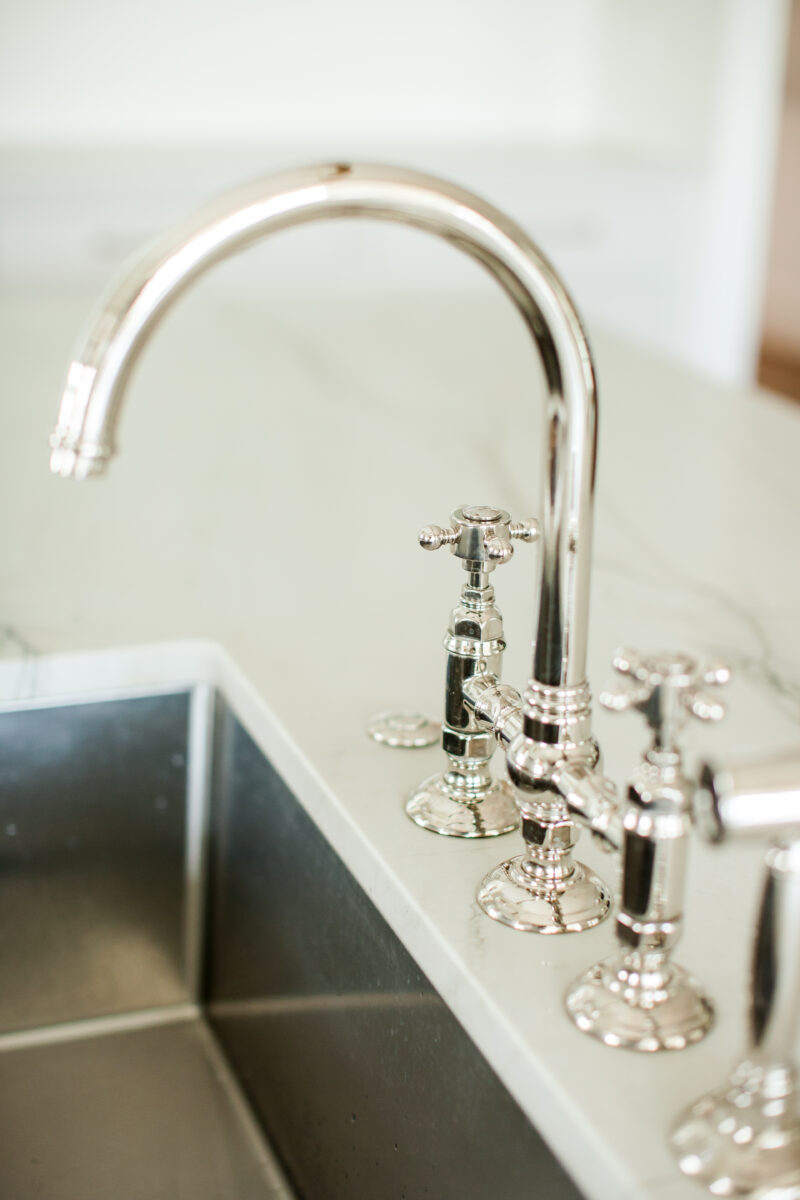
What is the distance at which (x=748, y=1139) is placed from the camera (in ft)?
1.60

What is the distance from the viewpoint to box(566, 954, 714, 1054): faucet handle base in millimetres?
548

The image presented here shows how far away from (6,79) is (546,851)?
11.4 feet

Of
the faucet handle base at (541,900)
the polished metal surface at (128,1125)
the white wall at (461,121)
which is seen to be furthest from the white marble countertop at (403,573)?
the white wall at (461,121)

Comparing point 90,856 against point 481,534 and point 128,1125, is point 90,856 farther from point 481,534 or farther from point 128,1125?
point 481,534

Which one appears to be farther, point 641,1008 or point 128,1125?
point 128,1125

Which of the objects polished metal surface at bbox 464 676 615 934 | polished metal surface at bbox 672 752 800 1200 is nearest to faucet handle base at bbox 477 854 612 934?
polished metal surface at bbox 464 676 615 934

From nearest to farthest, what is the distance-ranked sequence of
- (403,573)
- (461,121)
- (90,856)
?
1. (90,856)
2. (403,573)
3. (461,121)

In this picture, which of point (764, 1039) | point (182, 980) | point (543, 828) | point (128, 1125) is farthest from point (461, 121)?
point (764, 1039)

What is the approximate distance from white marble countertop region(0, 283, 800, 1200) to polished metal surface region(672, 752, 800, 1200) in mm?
17

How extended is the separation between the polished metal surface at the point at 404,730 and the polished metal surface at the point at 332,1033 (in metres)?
0.07

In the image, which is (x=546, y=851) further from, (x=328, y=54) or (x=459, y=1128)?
(x=328, y=54)

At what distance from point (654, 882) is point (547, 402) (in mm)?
195

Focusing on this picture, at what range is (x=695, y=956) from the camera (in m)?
0.61

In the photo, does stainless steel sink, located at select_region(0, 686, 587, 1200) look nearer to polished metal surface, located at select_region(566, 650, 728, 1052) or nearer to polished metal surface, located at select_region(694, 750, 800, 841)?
polished metal surface, located at select_region(566, 650, 728, 1052)
